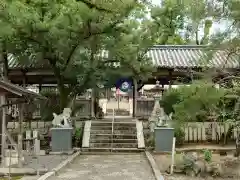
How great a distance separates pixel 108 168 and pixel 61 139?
188 inches

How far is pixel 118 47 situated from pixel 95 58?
151 centimetres

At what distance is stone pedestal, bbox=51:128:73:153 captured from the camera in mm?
17625

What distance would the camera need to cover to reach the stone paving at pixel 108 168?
11.8 meters

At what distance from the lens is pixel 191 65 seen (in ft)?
74.8

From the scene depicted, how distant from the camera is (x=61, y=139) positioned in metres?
17.7

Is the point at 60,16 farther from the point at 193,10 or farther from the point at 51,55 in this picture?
the point at 193,10

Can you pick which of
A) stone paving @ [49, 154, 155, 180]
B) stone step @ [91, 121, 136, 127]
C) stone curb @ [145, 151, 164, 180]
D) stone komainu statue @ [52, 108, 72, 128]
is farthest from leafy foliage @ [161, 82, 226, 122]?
stone step @ [91, 121, 136, 127]

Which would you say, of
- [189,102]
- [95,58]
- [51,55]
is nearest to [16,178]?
[189,102]

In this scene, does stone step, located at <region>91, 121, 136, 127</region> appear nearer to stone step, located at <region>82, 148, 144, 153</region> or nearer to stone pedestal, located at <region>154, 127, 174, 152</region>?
stone step, located at <region>82, 148, 144, 153</region>

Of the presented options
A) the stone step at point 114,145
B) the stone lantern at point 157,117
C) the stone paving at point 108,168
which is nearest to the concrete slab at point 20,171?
the stone paving at point 108,168

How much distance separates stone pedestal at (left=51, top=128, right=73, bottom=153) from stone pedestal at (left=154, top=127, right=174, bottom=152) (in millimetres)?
3556

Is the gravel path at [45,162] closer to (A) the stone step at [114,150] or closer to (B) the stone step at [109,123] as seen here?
(A) the stone step at [114,150]

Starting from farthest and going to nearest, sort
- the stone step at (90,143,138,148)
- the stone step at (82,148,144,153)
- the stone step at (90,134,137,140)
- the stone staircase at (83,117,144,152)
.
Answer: the stone step at (90,134,137,140)
the stone step at (90,143,138,148)
the stone staircase at (83,117,144,152)
the stone step at (82,148,144,153)

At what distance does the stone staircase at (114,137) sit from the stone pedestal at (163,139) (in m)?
0.89
